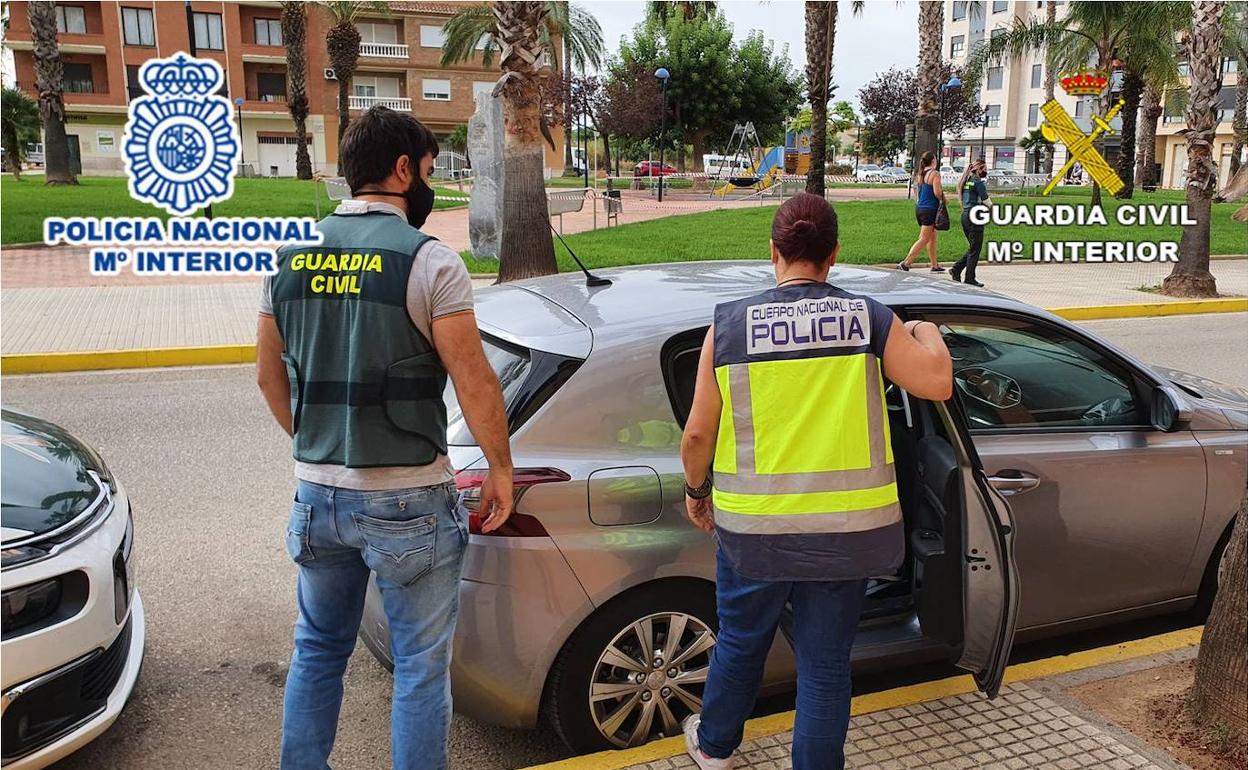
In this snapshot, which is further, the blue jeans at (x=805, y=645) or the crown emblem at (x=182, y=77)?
the crown emblem at (x=182, y=77)

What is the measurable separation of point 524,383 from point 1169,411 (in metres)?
2.40

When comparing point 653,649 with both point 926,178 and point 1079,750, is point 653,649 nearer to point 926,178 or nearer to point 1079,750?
point 1079,750

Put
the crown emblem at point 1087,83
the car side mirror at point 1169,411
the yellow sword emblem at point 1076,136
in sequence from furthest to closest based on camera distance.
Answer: the crown emblem at point 1087,83 < the yellow sword emblem at point 1076,136 < the car side mirror at point 1169,411

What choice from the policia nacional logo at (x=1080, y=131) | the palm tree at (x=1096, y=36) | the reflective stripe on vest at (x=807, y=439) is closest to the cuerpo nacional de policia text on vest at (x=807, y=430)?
the reflective stripe on vest at (x=807, y=439)

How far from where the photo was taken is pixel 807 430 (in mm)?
2533

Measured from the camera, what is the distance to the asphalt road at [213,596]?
3.33m

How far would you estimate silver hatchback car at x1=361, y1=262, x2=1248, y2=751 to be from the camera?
292cm

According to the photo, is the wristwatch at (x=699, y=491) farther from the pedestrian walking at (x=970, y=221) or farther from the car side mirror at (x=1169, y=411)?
the pedestrian walking at (x=970, y=221)

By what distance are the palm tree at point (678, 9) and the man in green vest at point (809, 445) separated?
49.5 metres

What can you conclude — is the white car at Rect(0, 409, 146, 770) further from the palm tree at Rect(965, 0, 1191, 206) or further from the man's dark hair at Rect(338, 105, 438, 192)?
the palm tree at Rect(965, 0, 1191, 206)

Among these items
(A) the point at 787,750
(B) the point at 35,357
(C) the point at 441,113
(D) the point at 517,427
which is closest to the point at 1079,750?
(A) the point at 787,750

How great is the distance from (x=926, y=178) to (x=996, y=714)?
42.0ft

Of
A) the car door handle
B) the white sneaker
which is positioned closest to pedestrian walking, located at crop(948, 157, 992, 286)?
the car door handle

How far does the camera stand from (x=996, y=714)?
3.21 metres
